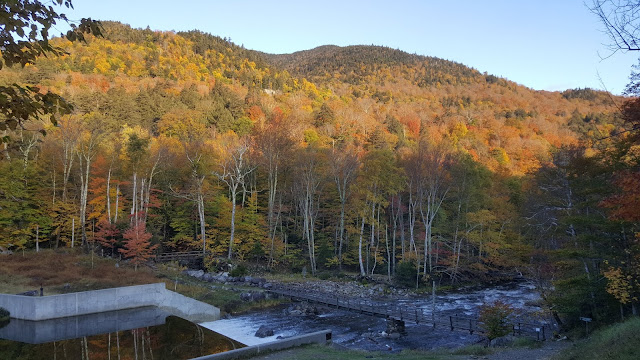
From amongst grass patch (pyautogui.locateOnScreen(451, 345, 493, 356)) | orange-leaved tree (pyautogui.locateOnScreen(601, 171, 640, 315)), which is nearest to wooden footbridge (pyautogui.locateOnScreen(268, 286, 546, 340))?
orange-leaved tree (pyautogui.locateOnScreen(601, 171, 640, 315))

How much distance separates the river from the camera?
53.5 ft

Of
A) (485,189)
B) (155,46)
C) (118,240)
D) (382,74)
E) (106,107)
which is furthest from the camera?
(382,74)

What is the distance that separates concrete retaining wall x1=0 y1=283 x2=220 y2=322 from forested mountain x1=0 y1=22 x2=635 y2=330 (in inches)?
261

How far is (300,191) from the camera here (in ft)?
113

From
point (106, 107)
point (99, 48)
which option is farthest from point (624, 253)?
point (99, 48)

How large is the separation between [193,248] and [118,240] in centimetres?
653

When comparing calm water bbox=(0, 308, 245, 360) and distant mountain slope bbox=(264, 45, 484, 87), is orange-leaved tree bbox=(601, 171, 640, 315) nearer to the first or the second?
calm water bbox=(0, 308, 245, 360)

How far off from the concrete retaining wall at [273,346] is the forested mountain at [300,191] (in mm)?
7491

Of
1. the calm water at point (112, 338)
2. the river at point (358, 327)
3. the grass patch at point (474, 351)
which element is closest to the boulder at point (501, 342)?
the river at point (358, 327)

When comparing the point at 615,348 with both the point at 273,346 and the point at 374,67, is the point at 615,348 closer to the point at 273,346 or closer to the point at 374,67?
the point at 273,346

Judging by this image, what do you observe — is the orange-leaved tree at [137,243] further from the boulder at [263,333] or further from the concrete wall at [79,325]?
the boulder at [263,333]

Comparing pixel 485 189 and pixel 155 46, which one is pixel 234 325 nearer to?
pixel 485 189

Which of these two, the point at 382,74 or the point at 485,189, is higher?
the point at 382,74

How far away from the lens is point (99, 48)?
8206cm
